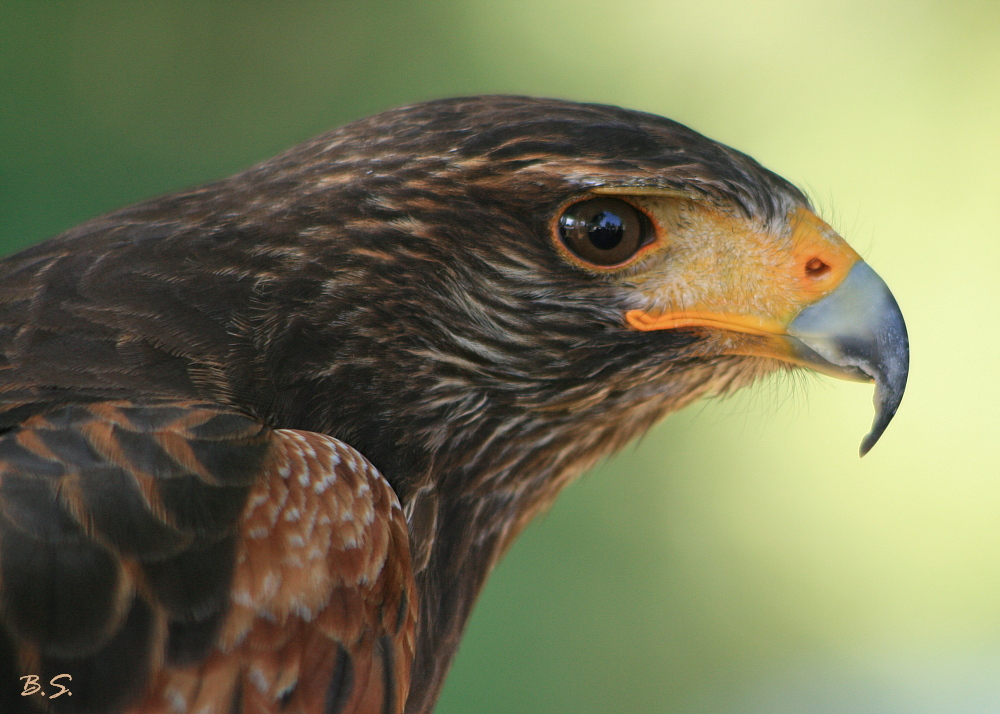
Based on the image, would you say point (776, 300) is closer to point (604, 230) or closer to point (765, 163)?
point (604, 230)

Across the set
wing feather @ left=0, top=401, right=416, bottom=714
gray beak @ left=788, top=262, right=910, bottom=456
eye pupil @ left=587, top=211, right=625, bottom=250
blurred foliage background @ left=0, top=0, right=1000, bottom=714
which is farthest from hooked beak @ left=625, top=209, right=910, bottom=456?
blurred foliage background @ left=0, top=0, right=1000, bottom=714

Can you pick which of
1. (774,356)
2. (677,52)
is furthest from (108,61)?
(774,356)

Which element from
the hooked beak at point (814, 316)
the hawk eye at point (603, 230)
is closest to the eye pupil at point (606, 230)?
the hawk eye at point (603, 230)

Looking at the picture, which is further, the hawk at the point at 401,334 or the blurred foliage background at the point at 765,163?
the blurred foliage background at the point at 765,163

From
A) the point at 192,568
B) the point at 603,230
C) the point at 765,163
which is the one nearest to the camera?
the point at 192,568

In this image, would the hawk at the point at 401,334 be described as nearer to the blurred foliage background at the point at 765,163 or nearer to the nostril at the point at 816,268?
the nostril at the point at 816,268

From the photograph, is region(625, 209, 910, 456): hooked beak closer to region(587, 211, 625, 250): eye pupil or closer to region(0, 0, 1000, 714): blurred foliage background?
region(587, 211, 625, 250): eye pupil

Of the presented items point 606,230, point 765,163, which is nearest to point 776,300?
point 606,230

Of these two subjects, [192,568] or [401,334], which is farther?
[401,334]
